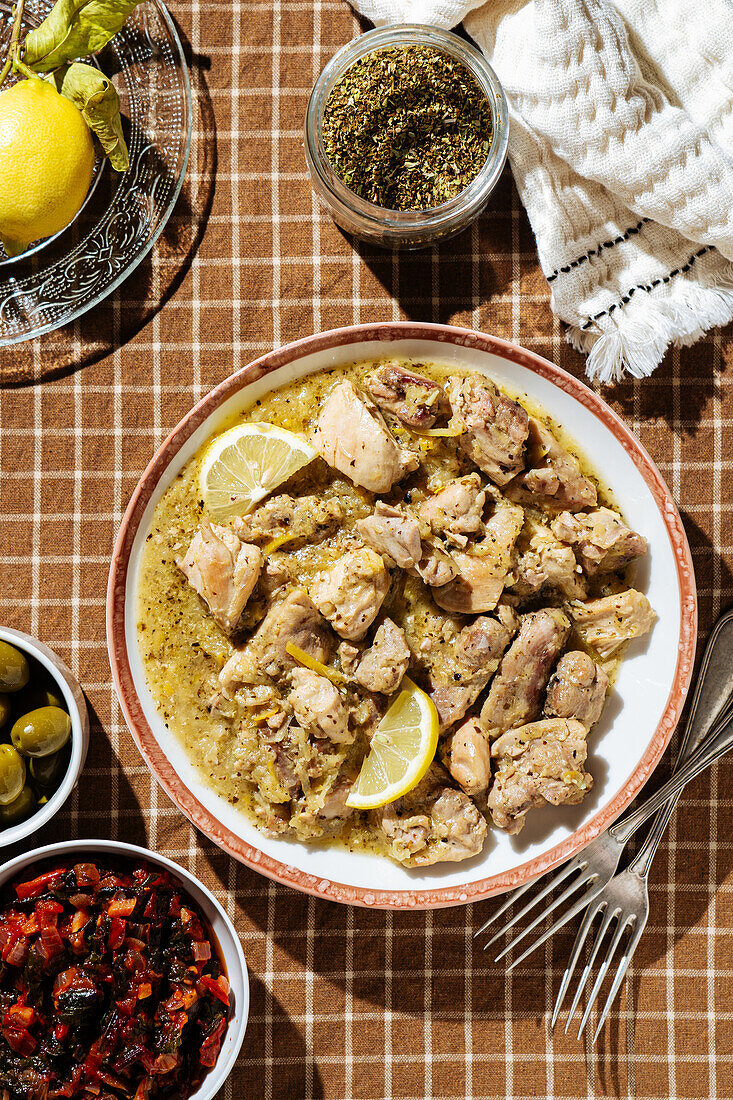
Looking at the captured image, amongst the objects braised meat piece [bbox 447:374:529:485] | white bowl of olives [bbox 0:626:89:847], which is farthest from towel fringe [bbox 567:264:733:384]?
white bowl of olives [bbox 0:626:89:847]

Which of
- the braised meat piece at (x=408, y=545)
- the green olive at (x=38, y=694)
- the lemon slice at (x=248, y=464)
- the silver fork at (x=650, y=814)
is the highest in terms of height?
the lemon slice at (x=248, y=464)

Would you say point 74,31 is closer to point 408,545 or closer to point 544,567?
point 408,545

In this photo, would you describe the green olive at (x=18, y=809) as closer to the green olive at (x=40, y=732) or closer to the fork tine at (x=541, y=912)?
the green olive at (x=40, y=732)

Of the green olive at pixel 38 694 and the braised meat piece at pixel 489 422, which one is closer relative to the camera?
the braised meat piece at pixel 489 422

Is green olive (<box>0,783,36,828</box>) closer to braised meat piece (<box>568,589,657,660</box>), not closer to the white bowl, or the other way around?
the white bowl

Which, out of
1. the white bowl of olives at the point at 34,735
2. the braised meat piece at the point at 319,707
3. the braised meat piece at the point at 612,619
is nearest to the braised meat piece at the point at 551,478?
the braised meat piece at the point at 612,619

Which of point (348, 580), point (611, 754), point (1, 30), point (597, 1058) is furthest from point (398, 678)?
point (1, 30)

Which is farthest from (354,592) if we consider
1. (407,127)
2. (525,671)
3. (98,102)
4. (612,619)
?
(98,102)
